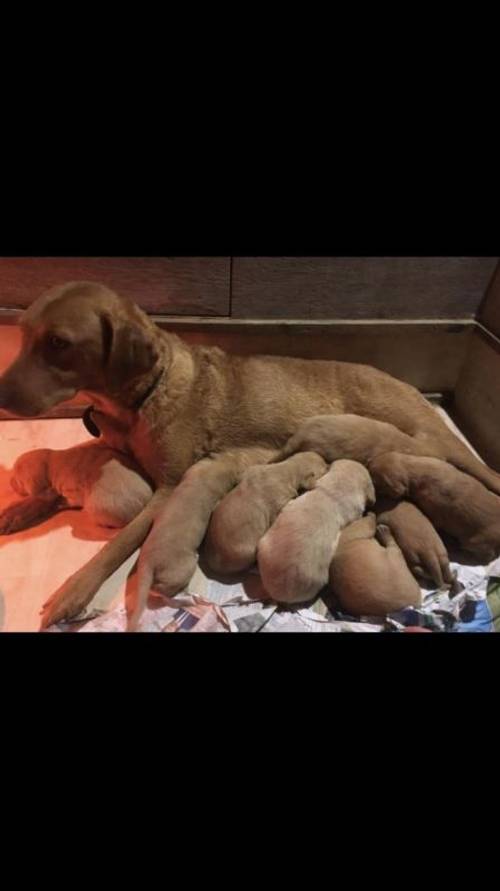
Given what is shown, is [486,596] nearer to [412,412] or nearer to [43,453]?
[412,412]

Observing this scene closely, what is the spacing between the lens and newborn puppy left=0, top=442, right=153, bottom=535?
2.18 metres

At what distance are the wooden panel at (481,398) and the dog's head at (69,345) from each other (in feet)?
5.67

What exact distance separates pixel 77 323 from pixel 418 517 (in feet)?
4.68

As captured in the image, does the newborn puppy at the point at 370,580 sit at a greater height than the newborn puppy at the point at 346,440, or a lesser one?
lesser

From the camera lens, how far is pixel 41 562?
206cm

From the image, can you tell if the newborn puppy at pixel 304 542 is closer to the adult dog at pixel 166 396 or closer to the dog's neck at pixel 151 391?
the adult dog at pixel 166 396

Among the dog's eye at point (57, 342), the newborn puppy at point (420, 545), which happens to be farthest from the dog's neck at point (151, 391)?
the newborn puppy at point (420, 545)

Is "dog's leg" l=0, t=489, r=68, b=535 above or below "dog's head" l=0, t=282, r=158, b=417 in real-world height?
below

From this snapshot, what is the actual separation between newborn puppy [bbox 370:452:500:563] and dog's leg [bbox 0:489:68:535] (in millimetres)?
1343

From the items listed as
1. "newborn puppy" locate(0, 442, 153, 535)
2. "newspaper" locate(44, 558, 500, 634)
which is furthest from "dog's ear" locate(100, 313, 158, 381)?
Answer: "newspaper" locate(44, 558, 500, 634)

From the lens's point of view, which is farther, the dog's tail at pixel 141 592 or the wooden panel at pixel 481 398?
the wooden panel at pixel 481 398

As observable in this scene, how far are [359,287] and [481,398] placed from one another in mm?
860

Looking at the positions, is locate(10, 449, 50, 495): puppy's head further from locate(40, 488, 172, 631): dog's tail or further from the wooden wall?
the wooden wall

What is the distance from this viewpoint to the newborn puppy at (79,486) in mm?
2178
